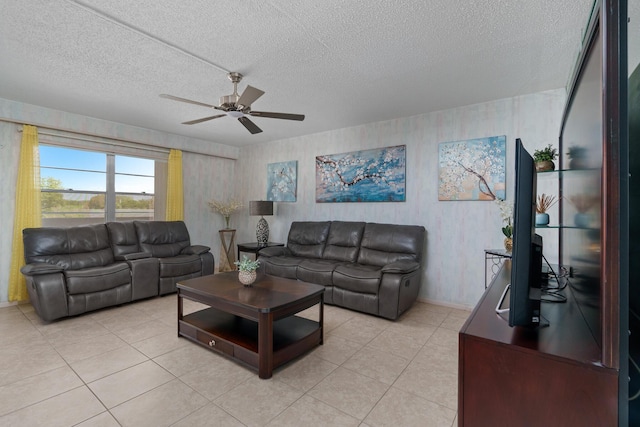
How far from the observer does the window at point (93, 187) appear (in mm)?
4012

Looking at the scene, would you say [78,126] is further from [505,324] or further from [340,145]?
[505,324]

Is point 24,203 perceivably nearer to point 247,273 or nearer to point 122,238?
point 122,238

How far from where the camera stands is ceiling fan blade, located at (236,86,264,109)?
233 cm

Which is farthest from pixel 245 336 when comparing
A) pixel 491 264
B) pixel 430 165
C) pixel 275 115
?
pixel 430 165

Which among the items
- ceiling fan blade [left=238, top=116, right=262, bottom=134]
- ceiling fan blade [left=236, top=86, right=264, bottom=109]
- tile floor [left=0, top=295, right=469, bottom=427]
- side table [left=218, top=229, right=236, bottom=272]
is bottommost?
tile floor [left=0, top=295, right=469, bottom=427]

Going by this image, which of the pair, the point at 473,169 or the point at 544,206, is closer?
the point at 544,206

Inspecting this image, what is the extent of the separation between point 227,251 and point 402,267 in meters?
3.77

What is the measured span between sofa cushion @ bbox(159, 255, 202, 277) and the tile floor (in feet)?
3.44

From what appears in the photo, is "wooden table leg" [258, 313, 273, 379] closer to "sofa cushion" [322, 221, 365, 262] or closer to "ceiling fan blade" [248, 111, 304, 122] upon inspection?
"ceiling fan blade" [248, 111, 304, 122]

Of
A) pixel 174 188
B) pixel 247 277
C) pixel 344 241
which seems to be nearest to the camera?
pixel 247 277

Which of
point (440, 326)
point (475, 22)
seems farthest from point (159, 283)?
point (475, 22)

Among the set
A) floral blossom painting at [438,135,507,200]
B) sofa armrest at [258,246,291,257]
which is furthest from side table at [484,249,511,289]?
sofa armrest at [258,246,291,257]

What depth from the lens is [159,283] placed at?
396 cm

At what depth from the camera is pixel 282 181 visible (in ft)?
17.8
